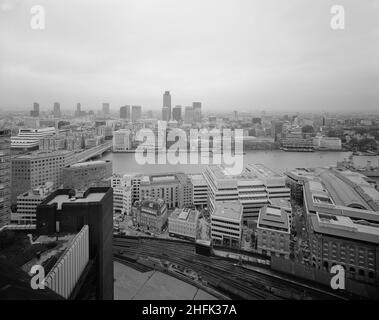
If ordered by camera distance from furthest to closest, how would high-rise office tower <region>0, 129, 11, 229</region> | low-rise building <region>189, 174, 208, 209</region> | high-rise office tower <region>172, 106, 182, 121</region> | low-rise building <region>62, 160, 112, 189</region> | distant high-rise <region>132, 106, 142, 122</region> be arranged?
1. distant high-rise <region>132, 106, 142, 122</region>
2. high-rise office tower <region>172, 106, 182, 121</region>
3. low-rise building <region>62, 160, 112, 189</region>
4. low-rise building <region>189, 174, 208, 209</region>
5. high-rise office tower <region>0, 129, 11, 229</region>

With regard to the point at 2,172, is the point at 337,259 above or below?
below

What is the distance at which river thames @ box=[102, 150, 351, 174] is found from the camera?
808 cm

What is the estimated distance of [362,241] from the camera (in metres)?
2.76

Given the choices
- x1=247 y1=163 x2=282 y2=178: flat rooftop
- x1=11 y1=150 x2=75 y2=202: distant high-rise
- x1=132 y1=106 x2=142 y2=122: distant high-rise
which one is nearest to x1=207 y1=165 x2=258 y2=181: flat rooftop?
x1=247 y1=163 x2=282 y2=178: flat rooftop

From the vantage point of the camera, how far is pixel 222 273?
2.91 meters

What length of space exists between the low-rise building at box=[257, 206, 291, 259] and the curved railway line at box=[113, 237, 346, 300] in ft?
1.97

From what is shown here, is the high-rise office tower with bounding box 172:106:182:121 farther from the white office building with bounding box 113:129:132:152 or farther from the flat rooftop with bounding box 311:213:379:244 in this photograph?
the flat rooftop with bounding box 311:213:379:244

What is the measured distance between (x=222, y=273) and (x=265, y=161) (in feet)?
24.5

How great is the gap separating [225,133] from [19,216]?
8.72 m

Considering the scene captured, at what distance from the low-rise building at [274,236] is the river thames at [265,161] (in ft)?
14.0

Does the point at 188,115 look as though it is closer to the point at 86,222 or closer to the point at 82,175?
the point at 82,175

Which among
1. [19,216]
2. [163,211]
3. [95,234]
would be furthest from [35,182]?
[95,234]

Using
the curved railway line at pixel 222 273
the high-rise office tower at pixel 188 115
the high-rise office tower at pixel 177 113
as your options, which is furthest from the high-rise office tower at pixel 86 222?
the high-rise office tower at pixel 177 113

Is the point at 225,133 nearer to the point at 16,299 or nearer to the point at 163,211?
the point at 163,211
